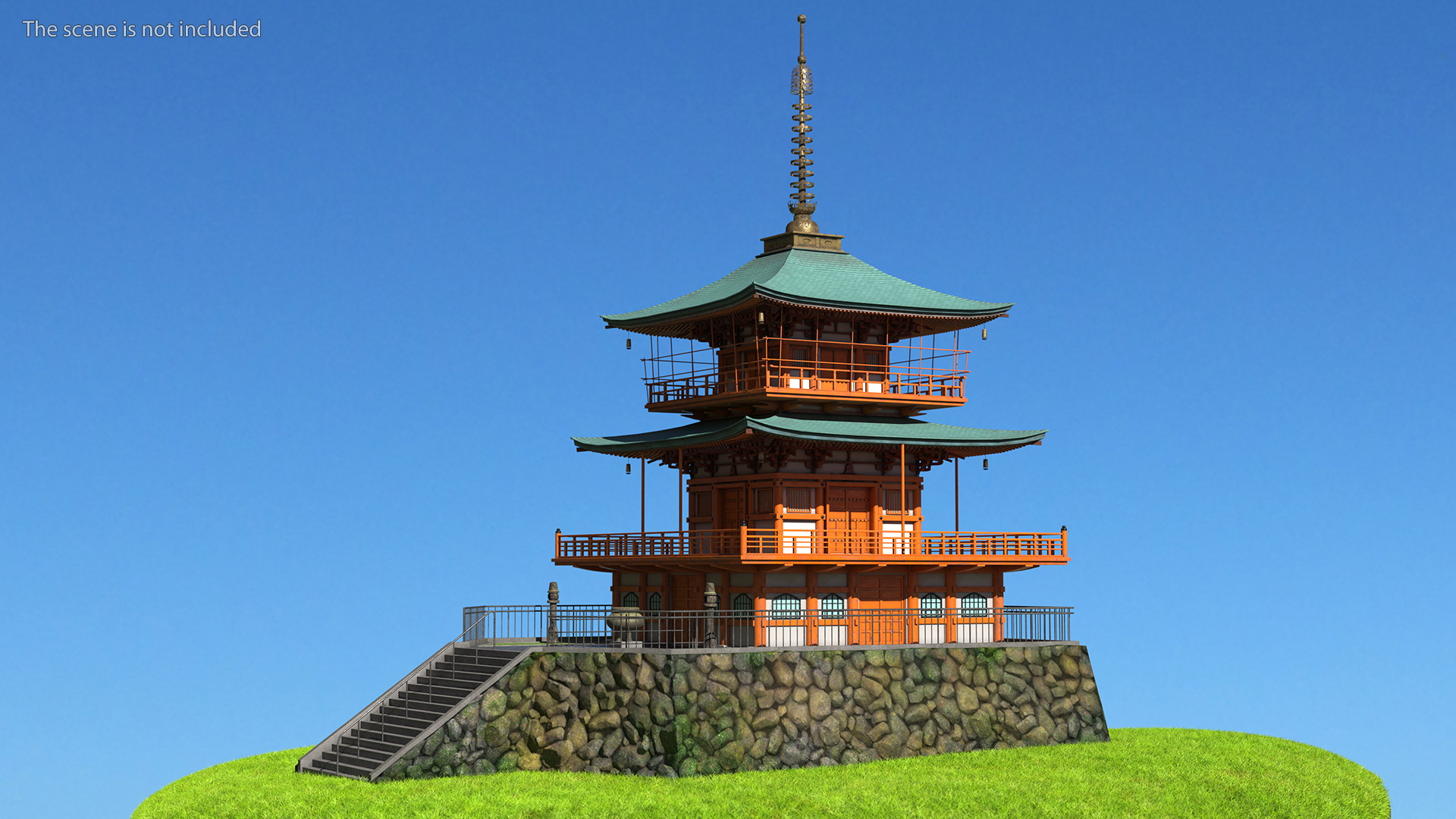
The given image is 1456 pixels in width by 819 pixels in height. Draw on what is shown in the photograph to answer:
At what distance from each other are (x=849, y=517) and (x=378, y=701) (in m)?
14.3

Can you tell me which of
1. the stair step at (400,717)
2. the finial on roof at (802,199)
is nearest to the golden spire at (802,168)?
the finial on roof at (802,199)

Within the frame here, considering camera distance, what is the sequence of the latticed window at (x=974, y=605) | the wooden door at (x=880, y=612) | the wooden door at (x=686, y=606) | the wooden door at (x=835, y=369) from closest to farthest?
1. the wooden door at (x=880, y=612)
2. the wooden door at (x=686, y=606)
3. the wooden door at (x=835, y=369)
4. the latticed window at (x=974, y=605)

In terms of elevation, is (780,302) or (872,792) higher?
(780,302)

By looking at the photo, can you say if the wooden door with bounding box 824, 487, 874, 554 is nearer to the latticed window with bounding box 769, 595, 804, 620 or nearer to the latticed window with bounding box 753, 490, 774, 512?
the latticed window with bounding box 753, 490, 774, 512

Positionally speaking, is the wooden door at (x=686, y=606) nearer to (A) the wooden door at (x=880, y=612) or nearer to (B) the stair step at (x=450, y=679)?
(A) the wooden door at (x=880, y=612)

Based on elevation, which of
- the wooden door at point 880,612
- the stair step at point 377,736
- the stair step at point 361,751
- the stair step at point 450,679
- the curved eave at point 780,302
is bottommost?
the stair step at point 361,751

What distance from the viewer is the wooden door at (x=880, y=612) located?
47031 mm

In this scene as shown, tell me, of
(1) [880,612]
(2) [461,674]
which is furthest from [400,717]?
(1) [880,612]

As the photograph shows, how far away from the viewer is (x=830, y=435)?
4588 cm

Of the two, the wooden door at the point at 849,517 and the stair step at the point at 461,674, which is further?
the wooden door at the point at 849,517

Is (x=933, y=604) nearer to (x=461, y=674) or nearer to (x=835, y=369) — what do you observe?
(x=835, y=369)

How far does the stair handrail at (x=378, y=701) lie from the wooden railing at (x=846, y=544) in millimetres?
4629

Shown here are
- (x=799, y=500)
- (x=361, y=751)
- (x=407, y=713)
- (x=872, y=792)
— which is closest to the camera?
(x=872, y=792)

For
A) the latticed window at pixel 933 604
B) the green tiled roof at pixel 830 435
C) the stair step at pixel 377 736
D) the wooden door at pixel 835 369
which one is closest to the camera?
the stair step at pixel 377 736
